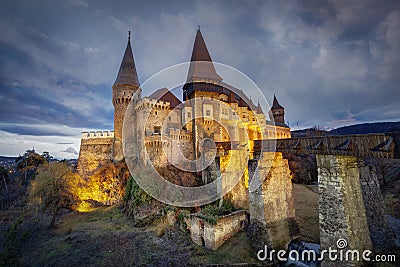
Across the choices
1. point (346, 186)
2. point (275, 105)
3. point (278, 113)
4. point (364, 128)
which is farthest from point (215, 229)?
point (364, 128)

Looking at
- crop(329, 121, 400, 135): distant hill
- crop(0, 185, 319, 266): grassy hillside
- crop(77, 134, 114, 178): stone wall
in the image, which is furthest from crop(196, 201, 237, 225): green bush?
crop(329, 121, 400, 135): distant hill

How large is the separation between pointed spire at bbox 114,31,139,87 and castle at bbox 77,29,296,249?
13 cm

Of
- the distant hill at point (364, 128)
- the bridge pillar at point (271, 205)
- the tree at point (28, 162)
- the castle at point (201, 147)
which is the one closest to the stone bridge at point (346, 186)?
the bridge pillar at point (271, 205)

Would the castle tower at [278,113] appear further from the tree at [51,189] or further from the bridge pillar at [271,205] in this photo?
the tree at [51,189]

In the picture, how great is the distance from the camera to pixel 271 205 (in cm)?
1078

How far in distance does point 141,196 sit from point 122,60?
68.4 ft

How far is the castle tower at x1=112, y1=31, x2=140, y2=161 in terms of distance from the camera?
24.4 metres

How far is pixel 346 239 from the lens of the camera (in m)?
7.04

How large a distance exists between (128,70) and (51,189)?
1789 centimetres

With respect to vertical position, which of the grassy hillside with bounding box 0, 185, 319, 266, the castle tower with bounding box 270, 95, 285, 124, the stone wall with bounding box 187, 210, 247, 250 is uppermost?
the castle tower with bounding box 270, 95, 285, 124

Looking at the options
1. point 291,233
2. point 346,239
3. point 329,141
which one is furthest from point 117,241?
point 329,141

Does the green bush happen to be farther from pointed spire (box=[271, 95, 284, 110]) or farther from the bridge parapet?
pointed spire (box=[271, 95, 284, 110])

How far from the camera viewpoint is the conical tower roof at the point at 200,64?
26453mm

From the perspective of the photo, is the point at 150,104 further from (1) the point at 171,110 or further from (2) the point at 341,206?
(2) the point at 341,206
